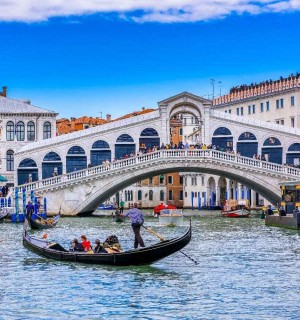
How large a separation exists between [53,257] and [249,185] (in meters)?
21.8

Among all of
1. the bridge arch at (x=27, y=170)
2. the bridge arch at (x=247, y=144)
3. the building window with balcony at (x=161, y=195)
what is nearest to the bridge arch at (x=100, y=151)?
the bridge arch at (x=27, y=170)

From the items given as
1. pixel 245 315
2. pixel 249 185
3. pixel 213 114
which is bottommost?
pixel 245 315

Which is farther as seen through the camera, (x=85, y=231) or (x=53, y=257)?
(x=85, y=231)

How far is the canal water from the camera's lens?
13.5 m

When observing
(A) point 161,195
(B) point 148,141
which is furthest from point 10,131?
(A) point 161,195

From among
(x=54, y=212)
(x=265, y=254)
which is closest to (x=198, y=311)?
(x=265, y=254)

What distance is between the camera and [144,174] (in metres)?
38.8

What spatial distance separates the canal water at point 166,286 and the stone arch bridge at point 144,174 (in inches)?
584

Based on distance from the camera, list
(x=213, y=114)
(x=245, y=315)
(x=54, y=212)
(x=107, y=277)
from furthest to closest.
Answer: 1. (x=213, y=114)
2. (x=54, y=212)
3. (x=107, y=277)
4. (x=245, y=315)

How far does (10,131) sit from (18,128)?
367 mm

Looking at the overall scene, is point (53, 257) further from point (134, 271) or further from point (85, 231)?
point (85, 231)

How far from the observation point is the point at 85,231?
28.8 meters

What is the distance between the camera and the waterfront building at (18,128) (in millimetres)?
45250

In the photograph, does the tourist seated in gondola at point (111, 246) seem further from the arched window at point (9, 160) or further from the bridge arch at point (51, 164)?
the arched window at point (9, 160)
